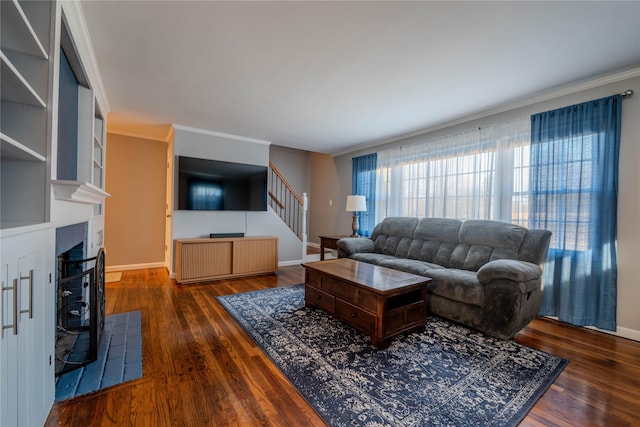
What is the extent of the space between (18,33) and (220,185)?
326 centimetres

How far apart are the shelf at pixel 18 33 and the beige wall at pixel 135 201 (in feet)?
12.2

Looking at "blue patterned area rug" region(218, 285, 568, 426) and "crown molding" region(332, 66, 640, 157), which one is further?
"crown molding" region(332, 66, 640, 157)

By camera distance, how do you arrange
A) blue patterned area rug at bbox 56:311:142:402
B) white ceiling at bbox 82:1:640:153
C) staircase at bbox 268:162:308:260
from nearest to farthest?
1. blue patterned area rug at bbox 56:311:142:402
2. white ceiling at bbox 82:1:640:153
3. staircase at bbox 268:162:308:260

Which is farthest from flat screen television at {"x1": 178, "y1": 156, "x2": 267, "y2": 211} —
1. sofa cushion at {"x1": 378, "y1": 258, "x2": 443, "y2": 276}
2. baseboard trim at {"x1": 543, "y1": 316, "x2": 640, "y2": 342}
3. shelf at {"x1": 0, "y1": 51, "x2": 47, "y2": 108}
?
baseboard trim at {"x1": 543, "y1": 316, "x2": 640, "y2": 342}

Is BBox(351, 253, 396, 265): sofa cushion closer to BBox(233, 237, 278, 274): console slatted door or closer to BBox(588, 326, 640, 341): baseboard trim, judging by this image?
BBox(233, 237, 278, 274): console slatted door

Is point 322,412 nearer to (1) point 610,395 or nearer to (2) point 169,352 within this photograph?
(2) point 169,352

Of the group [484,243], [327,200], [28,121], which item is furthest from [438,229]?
[28,121]

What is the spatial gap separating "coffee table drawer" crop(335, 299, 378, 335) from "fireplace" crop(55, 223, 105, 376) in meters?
1.88

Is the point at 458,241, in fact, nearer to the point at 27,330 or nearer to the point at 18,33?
the point at 27,330

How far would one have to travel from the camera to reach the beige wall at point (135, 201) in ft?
14.5

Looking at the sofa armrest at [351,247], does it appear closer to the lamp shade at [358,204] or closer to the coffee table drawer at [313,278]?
the lamp shade at [358,204]

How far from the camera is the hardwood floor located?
143cm

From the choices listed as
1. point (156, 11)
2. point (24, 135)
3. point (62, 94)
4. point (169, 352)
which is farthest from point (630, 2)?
point (169, 352)

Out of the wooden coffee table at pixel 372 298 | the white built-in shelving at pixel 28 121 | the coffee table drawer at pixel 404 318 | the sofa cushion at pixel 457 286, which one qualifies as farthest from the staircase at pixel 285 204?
the white built-in shelving at pixel 28 121
